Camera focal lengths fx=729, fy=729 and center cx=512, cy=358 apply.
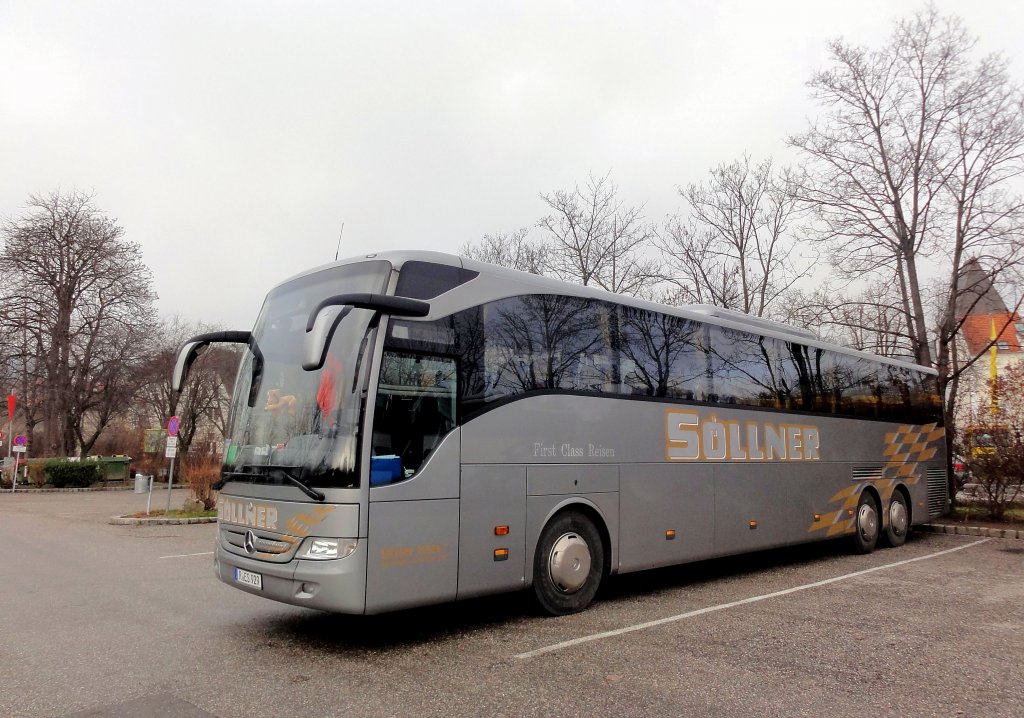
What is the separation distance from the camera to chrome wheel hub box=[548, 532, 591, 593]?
734cm

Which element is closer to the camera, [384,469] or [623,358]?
[384,469]

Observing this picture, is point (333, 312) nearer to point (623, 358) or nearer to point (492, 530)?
point (492, 530)

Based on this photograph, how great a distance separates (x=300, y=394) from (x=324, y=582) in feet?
5.19

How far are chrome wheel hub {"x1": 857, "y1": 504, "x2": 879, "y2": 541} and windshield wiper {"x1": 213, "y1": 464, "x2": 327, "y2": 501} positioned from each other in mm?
10009

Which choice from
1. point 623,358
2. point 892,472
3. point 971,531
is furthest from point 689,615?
point 971,531

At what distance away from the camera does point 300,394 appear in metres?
6.26

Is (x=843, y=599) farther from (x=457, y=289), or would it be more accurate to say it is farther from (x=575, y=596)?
(x=457, y=289)

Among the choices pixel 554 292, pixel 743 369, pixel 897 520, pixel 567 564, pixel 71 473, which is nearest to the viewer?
pixel 567 564

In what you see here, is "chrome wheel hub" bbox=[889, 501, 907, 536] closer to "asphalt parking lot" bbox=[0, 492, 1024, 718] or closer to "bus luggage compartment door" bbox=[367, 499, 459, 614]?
"asphalt parking lot" bbox=[0, 492, 1024, 718]

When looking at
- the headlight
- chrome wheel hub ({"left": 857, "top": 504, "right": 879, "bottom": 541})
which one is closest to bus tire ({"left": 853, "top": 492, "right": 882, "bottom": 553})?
chrome wheel hub ({"left": 857, "top": 504, "right": 879, "bottom": 541})

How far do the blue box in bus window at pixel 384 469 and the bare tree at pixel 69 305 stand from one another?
36.6 metres

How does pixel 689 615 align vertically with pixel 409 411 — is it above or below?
below

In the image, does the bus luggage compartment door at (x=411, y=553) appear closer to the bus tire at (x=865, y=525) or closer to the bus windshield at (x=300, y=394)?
the bus windshield at (x=300, y=394)

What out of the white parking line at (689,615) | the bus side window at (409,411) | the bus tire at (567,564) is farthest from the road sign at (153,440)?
the bus side window at (409,411)
